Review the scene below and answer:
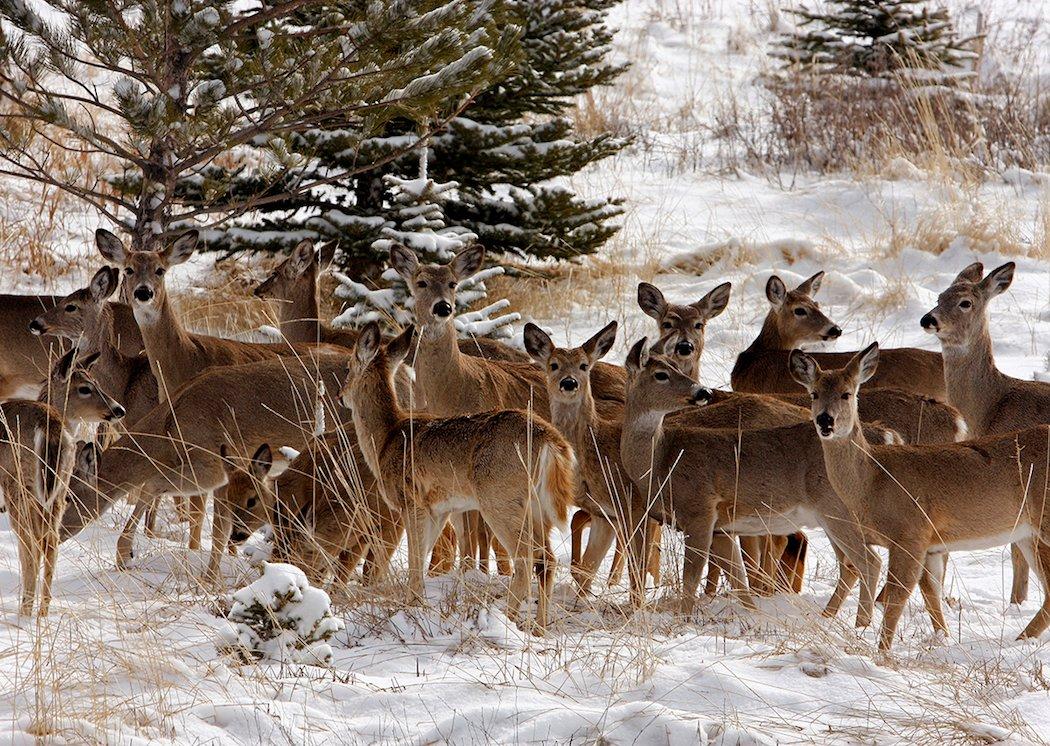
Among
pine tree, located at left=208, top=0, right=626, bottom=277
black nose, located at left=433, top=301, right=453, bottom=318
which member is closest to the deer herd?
black nose, located at left=433, top=301, right=453, bottom=318

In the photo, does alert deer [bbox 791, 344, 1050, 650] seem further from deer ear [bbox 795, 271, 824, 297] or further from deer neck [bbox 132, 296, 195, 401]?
deer neck [bbox 132, 296, 195, 401]

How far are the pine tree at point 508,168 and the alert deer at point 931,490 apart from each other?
19.5 feet

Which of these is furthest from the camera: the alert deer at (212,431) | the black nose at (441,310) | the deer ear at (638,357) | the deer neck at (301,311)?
the deer neck at (301,311)

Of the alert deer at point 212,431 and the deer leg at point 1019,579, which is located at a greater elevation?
the alert deer at point 212,431

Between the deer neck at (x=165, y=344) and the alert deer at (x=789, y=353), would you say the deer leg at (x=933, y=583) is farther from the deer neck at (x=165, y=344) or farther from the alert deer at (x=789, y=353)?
the deer neck at (x=165, y=344)

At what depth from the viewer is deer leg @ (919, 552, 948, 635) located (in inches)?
278

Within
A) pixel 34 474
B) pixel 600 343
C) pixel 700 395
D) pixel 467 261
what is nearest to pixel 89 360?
pixel 34 474

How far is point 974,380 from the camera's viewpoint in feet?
30.2

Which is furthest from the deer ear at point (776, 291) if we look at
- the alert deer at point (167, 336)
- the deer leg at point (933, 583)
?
the deer leg at point (933, 583)

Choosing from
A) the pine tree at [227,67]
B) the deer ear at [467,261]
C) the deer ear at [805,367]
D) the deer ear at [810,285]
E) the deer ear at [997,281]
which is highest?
the pine tree at [227,67]

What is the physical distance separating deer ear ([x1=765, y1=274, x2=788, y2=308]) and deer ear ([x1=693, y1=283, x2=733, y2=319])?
628mm

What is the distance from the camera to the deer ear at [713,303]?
1049 centimetres

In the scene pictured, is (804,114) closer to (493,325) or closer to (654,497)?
(493,325)

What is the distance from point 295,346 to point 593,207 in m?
4.44
